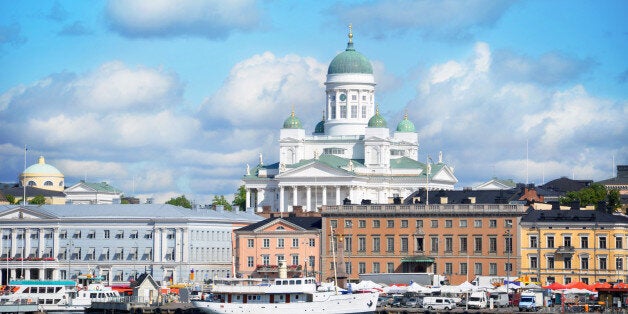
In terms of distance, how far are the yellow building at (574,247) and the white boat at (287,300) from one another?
28.0 metres

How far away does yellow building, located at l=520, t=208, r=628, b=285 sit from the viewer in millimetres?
127375

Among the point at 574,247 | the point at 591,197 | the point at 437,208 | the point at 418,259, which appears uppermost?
the point at 591,197

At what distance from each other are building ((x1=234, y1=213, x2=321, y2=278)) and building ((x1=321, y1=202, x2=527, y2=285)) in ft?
5.54

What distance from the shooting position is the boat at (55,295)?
112 meters

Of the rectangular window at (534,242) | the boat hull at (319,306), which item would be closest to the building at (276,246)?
the rectangular window at (534,242)

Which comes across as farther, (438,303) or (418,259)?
(418,259)

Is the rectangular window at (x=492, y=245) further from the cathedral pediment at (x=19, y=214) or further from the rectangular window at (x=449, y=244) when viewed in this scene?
the cathedral pediment at (x=19, y=214)

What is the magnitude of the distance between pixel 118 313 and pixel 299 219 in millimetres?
37585

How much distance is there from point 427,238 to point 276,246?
13789mm

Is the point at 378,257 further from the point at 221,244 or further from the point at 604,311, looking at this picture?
the point at 604,311

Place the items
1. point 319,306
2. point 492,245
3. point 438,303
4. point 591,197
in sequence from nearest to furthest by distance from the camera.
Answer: point 319,306
point 438,303
point 492,245
point 591,197

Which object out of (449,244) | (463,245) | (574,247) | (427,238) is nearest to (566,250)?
(574,247)

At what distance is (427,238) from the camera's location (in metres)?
135

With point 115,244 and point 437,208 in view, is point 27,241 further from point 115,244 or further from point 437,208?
point 437,208
